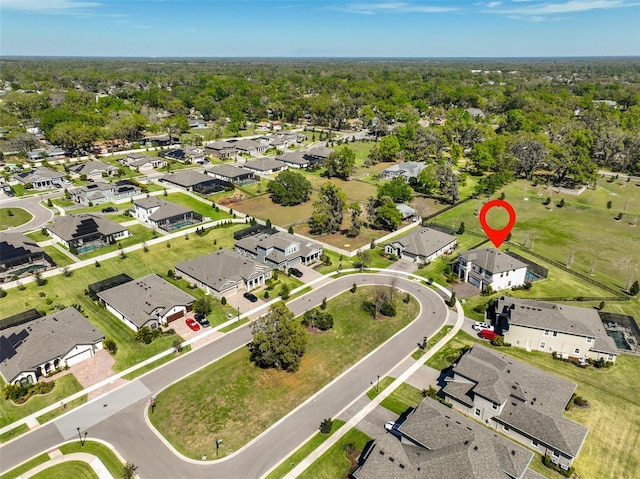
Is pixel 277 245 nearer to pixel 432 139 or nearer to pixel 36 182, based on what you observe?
pixel 36 182

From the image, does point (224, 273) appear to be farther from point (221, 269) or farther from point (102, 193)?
point (102, 193)


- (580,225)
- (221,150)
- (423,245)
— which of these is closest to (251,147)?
(221,150)

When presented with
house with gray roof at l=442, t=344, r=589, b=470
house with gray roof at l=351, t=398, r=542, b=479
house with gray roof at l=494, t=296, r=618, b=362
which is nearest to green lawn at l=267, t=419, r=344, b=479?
house with gray roof at l=351, t=398, r=542, b=479

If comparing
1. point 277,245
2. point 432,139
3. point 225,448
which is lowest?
point 225,448

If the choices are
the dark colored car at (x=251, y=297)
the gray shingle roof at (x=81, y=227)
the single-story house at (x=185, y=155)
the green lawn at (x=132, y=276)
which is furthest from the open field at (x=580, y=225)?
the single-story house at (x=185, y=155)

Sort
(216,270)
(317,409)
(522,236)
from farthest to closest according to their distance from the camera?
(522,236)
(216,270)
(317,409)

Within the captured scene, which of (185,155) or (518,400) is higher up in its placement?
(185,155)

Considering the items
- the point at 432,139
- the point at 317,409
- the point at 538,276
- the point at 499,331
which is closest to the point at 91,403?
the point at 317,409

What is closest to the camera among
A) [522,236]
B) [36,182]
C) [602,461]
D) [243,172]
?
[602,461]
